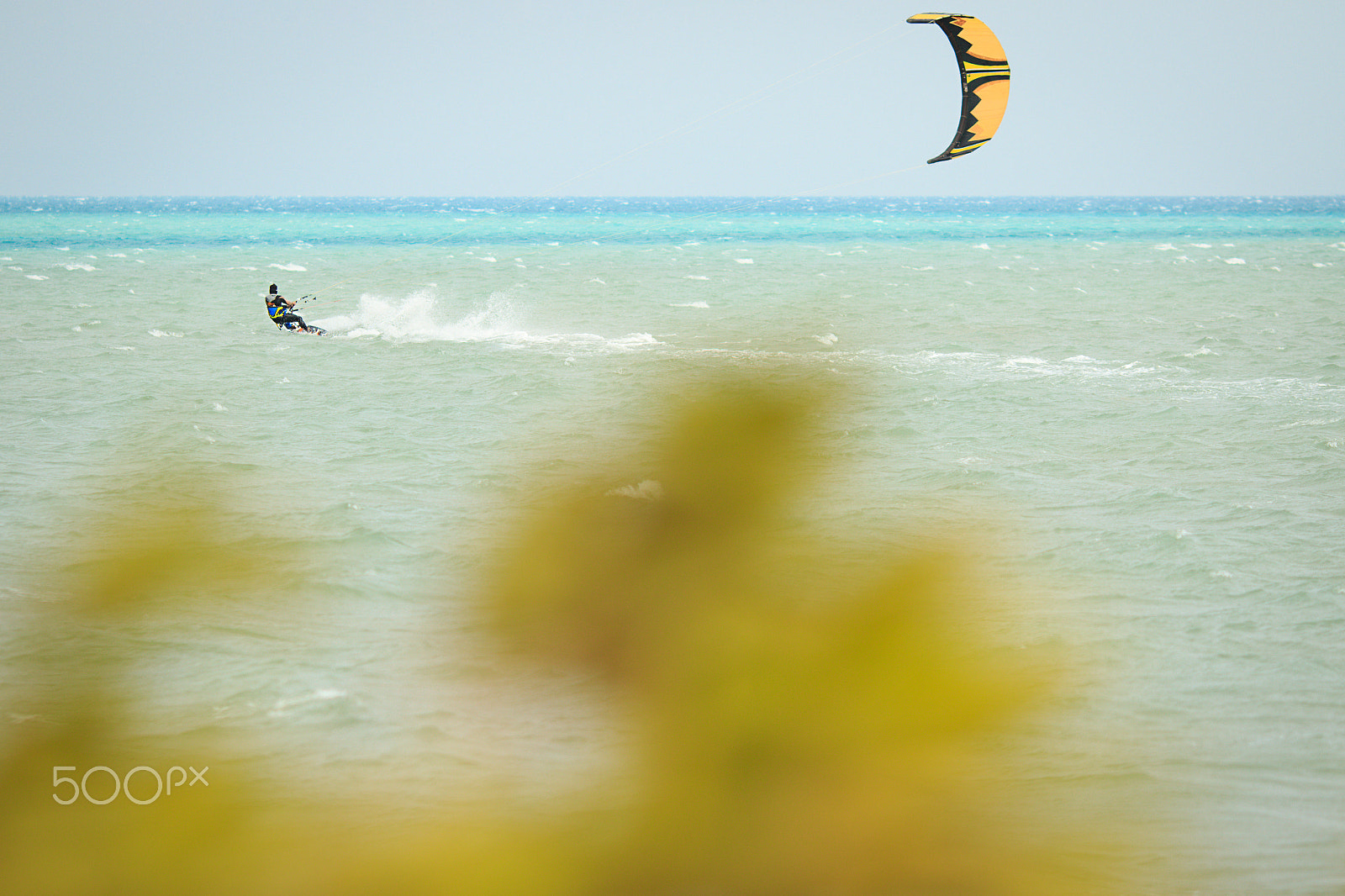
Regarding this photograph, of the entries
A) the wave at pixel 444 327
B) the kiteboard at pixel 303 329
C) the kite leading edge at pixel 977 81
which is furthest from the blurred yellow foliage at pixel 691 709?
the kiteboard at pixel 303 329

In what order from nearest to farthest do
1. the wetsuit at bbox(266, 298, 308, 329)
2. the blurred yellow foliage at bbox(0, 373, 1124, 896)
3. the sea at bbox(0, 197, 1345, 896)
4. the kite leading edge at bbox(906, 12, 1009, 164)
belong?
the blurred yellow foliage at bbox(0, 373, 1124, 896)
the sea at bbox(0, 197, 1345, 896)
the kite leading edge at bbox(906, 12, 1009, 164)
the wetsuit at bbox(266, 298, 308, 329)

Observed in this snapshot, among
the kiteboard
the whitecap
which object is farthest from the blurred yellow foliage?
the kiteboard

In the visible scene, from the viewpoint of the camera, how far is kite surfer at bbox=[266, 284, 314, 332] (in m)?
23.4

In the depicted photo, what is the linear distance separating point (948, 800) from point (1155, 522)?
35.3 feet

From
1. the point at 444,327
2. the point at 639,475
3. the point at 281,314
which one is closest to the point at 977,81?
the point at 639,475

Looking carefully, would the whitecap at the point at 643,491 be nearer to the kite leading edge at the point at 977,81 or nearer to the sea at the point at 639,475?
the sea at the point at 639,475

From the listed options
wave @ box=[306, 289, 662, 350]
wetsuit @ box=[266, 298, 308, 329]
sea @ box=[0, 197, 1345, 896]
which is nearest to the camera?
sea @ box=[0, 197, 1345, 896]

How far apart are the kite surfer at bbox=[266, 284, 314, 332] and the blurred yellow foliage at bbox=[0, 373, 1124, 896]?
78.9ft

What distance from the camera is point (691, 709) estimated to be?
2.72ft

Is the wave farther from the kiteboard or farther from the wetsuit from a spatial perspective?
the wetsuit

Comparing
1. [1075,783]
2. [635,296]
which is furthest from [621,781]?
[635,296]

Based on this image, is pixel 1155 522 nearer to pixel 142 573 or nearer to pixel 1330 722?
pixel 1330 722

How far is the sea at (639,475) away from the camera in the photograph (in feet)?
3.62

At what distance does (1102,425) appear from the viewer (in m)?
15.3
